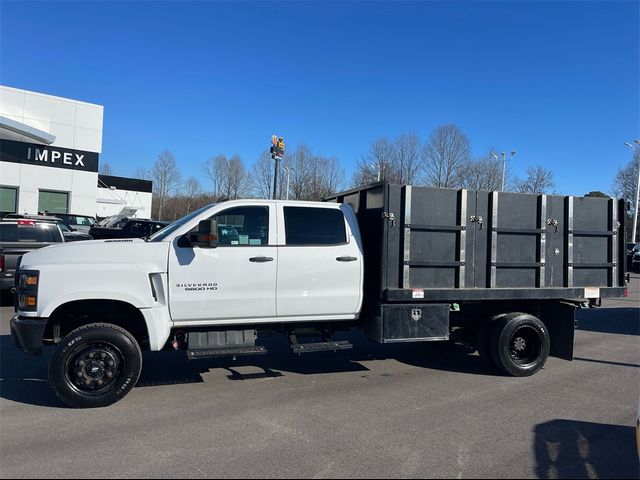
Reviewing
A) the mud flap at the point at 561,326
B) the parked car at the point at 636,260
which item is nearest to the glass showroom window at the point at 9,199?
the mud flap at the point at 561,326

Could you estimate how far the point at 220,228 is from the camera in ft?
18.9

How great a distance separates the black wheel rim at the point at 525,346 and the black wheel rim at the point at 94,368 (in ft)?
16.2

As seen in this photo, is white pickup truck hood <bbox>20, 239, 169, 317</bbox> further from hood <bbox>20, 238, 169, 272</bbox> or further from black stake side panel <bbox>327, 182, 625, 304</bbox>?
black stake side panel <bbox>327, 182, 625, 304</bbox>

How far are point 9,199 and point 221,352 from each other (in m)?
30.0

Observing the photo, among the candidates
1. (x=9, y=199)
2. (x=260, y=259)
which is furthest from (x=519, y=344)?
(x=9, y=199)

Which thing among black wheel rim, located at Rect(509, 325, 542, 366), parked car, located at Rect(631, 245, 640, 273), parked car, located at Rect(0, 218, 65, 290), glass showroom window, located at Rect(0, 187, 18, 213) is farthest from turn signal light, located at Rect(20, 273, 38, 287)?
parked car, located at Rect(631, 245, 640, 273)

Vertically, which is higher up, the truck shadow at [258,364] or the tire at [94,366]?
the tire at [94,366]

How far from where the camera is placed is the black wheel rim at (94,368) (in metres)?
5.09

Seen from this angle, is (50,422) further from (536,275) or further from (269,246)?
(536,275)

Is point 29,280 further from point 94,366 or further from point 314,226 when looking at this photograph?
Answer: point 314,226

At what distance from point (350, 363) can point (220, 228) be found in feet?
9.18

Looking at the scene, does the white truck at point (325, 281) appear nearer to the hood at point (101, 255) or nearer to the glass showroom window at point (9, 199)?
the hood at point (101, 255)

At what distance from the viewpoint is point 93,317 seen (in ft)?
18.2

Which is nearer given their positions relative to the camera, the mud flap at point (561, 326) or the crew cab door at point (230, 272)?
the crew cab door at point (230, 272)
